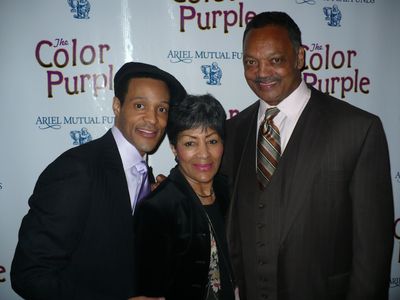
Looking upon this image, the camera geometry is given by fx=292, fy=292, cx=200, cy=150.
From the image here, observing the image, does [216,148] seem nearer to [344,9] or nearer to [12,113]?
[12,113]

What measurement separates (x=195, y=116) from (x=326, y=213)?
80 centimetres

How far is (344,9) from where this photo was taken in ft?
7.68

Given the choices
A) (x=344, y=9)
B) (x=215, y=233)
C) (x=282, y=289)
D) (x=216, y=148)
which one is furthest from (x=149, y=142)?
(x=344, y=9)

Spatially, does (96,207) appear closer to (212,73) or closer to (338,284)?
(338,284)

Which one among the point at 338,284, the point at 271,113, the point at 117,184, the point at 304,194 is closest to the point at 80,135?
the point at 117,184

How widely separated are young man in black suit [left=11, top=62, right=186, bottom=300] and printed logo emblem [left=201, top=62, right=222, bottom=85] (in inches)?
27.4

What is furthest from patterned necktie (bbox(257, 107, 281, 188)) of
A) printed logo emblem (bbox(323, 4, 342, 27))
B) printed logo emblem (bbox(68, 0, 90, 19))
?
printed logo emblem (bbox(68, 0, 90, 19))

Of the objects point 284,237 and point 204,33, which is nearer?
point 284,237

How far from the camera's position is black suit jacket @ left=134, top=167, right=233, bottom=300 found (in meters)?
1.33

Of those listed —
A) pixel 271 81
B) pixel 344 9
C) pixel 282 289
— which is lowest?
pixel 282 289

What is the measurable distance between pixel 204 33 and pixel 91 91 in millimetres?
949

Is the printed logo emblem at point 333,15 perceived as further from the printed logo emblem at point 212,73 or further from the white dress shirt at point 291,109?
the white dress shirt at point 291,109

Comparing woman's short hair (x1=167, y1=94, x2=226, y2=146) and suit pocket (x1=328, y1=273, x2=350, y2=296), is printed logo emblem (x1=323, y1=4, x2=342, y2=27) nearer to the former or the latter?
woman's short hair (x1=167, y1=94, x2=226, y2=146)

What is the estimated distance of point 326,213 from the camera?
4.57 ft
